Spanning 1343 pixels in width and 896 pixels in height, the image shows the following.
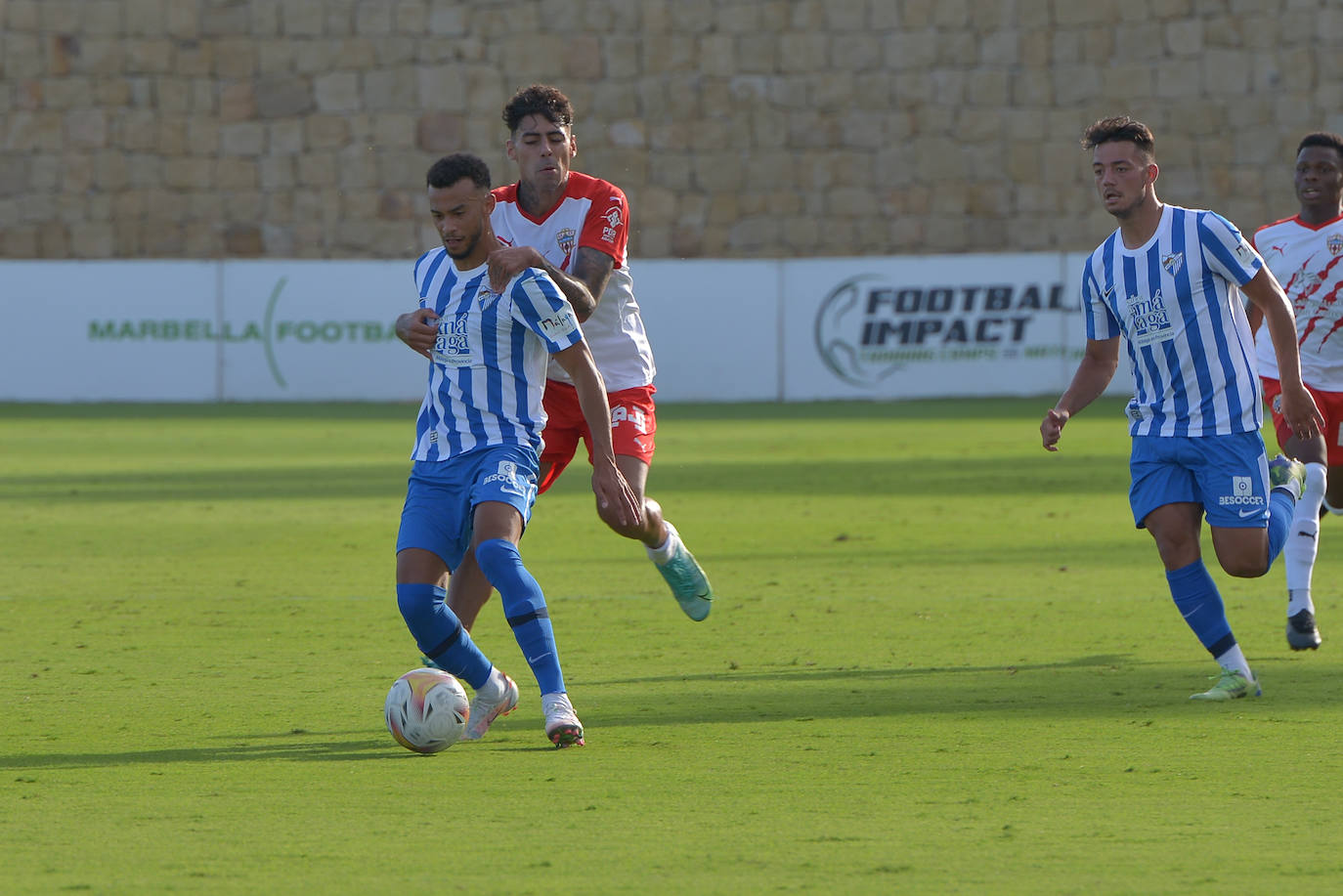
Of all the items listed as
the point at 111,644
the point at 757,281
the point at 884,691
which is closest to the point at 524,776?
the point at 884,691

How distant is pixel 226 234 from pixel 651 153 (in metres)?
6.68

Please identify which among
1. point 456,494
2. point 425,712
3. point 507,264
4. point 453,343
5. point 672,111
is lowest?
point 425,712

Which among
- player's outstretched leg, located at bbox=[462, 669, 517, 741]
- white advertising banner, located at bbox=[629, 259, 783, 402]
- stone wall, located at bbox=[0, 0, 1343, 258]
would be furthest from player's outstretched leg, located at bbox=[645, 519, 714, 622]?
stone wall, located at bbox=[0, 0, 1343, 258]

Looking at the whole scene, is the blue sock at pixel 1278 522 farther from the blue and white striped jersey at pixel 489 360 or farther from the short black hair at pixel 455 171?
the short black hair at pixel 455 171

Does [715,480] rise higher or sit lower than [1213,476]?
lower

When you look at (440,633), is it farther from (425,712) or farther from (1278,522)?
(1278,522)

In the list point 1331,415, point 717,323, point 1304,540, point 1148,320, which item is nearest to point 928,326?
point 717,323

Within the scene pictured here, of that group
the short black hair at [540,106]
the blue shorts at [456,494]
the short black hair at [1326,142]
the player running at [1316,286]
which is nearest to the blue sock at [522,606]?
the blue shorts at [456,494]

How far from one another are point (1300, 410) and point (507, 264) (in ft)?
8.15

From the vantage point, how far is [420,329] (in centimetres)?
554

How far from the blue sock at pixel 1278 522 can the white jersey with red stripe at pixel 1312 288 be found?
1336 millimetres

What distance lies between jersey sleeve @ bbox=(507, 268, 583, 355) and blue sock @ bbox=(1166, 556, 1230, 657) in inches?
83.0

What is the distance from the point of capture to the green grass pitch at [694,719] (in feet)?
13.0

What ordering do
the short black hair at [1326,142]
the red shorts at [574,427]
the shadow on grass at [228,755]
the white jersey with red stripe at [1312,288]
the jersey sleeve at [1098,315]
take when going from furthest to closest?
the white jersey with red stripe at [1312,288] < the short black hair at [1326,142] < the red shorts at [574,427] < the jersey sleeve at [1098,315] < the shadow on grass at [228,755]
